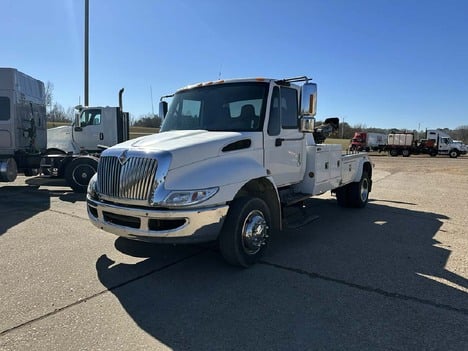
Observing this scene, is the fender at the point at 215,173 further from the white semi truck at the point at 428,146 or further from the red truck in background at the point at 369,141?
the red truck in background at the point at 369,141

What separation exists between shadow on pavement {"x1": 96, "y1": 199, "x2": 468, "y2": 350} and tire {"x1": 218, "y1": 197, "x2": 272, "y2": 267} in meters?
0.19

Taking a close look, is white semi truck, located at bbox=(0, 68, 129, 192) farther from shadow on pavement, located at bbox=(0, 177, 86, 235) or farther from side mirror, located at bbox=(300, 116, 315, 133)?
side mirror, located at bbox=(300, 116, 315, 133)

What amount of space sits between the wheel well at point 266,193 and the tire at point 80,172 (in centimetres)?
756

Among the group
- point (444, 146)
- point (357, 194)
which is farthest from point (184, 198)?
point (444, 146)

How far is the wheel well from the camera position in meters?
4.93

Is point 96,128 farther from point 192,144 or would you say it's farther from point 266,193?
point 192,144

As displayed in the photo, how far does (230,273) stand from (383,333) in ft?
6.29

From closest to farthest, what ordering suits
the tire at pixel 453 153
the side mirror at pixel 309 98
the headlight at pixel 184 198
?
the headlight at pixel 184 198 → the side mirror at pixel 309 98 → the tire at pixel 453 153

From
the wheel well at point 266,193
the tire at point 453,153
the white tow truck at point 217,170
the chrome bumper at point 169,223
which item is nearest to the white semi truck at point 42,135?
the white tow truck at point 217,170

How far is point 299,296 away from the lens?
3936 mm

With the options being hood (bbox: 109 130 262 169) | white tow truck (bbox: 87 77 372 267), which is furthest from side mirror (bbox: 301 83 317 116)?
hood (bbox: 109 130 262 169)

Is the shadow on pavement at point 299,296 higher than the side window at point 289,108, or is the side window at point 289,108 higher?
the side window at point 289,108

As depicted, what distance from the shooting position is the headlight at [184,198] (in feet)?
13.1

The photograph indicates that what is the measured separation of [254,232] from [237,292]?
91 centimetres
